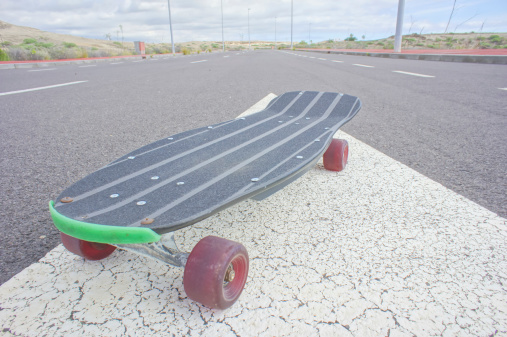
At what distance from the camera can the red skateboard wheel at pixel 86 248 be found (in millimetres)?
1056

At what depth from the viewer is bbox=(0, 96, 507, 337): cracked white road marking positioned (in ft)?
2.90

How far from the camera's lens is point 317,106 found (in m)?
2.29


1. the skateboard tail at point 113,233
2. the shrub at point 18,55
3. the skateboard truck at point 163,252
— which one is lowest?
the skateboard truck at point 163,252

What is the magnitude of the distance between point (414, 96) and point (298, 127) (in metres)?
3.11

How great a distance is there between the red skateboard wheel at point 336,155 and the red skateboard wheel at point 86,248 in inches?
47.4

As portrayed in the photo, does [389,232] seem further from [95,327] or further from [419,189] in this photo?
[95,327]

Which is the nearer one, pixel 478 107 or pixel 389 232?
pixel 389 232

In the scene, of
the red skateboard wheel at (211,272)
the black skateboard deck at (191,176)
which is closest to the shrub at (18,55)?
the black skateboard deck at (191,176)

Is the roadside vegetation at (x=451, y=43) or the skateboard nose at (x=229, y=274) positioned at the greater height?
the roadside vegetation at (x=451, y=43)

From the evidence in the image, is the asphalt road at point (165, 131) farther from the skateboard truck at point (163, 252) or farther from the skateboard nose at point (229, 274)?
the skateboard nose at point (229, 274)

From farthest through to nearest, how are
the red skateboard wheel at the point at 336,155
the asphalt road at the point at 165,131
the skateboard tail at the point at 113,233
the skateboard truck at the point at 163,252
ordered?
the red skateboard wheel at the point at 336,155 → the asphalt road at the point at 165,131 → the skateboard truck at the point at 163,252 → the skateboard tail at the point at 113,233

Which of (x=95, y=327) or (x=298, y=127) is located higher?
(x=298, y=127)

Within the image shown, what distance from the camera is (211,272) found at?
868 mm

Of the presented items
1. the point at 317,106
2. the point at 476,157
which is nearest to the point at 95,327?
the point at 317,106
